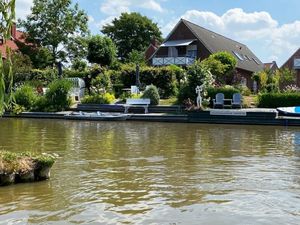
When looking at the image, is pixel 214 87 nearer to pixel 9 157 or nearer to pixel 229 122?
pixel 229 122

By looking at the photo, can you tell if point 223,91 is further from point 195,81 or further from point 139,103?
point 139,103

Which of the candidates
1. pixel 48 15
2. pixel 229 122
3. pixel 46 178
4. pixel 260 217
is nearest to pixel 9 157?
pixel 46 178

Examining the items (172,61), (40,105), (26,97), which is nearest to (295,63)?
(172,61)

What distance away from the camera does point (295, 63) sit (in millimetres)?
46719

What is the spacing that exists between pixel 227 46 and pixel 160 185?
47161mm

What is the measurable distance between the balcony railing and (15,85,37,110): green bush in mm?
18891

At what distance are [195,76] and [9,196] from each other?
20933 mm

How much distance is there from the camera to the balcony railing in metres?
45.7

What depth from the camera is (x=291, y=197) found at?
7312mm

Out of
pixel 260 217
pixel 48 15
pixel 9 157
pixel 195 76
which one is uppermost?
pixel 48 15

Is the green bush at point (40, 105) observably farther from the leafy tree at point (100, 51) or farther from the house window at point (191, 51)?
the house window at point (191, 51)

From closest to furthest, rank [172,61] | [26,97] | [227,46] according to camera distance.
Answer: [26,97] < [172,61] < [227,46]

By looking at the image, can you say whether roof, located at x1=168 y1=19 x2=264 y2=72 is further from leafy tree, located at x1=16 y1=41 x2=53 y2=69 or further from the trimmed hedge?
the trimmed hedge

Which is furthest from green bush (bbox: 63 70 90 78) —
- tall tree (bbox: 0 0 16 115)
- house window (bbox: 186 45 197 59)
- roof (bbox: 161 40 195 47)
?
tall tree (bbox: 0 0 16 115)
